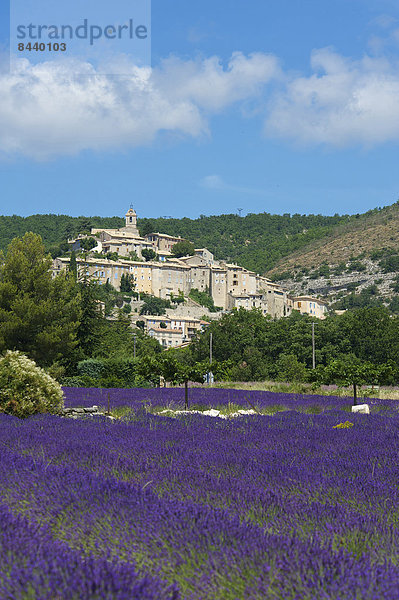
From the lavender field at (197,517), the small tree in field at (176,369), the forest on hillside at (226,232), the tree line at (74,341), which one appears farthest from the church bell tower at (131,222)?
the lavender field at (197,517)

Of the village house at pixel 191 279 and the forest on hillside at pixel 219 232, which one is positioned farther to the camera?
the forest on hillside at pixel 219 232

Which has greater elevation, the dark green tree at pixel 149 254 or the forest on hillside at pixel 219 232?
the forest on hillside at pixel 219 232

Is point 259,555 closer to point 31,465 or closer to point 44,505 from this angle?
point 44,505

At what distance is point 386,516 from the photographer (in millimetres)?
4105

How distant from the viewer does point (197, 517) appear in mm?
3684

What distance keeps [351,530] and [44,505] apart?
2.14m

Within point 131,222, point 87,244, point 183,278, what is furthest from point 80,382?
point 131,222

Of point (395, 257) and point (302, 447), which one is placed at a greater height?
point (395, 257)

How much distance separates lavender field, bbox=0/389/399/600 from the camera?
2.71m

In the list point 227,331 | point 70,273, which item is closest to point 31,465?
point 70,273

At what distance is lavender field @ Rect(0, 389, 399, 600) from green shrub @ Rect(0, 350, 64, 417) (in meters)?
4.13

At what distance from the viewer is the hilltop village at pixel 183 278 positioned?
394ft

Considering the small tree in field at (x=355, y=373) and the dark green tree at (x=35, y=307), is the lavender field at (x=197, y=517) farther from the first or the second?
the dark green tree at (x=35, y=307)

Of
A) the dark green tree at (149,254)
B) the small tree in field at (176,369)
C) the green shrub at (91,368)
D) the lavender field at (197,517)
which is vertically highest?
the dark green tree at (149,254)
